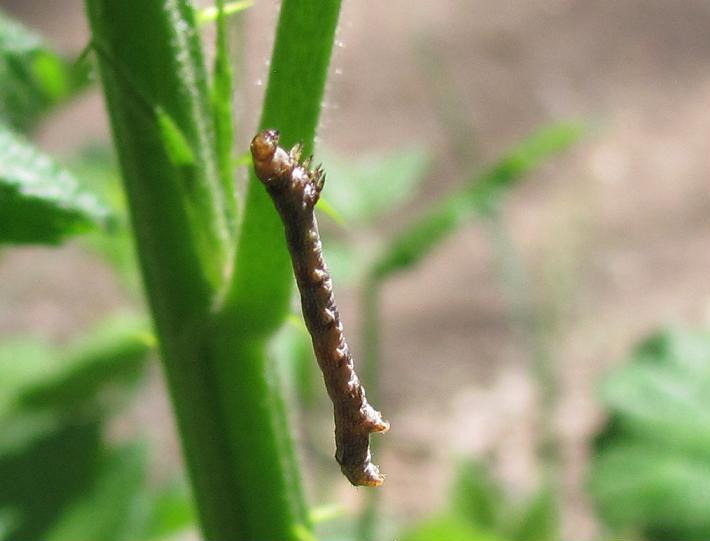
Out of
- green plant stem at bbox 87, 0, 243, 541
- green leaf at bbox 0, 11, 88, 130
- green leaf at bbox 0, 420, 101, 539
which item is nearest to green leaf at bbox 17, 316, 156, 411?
green leaf at bbox 0, 420, 101, 539

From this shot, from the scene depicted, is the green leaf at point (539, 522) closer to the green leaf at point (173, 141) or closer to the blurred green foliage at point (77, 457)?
the blurred green foliage at point (77, 457)

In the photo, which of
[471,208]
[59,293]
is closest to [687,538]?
[471,208]

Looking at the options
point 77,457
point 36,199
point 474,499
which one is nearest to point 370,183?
point 474,499

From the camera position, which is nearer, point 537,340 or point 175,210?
point 175,210

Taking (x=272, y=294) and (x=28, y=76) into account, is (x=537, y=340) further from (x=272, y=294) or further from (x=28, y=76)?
(x=272, y=294)

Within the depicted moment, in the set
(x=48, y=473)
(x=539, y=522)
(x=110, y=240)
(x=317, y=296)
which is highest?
(x=110, y=240)

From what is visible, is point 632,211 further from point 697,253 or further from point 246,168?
Result: point 246,168
